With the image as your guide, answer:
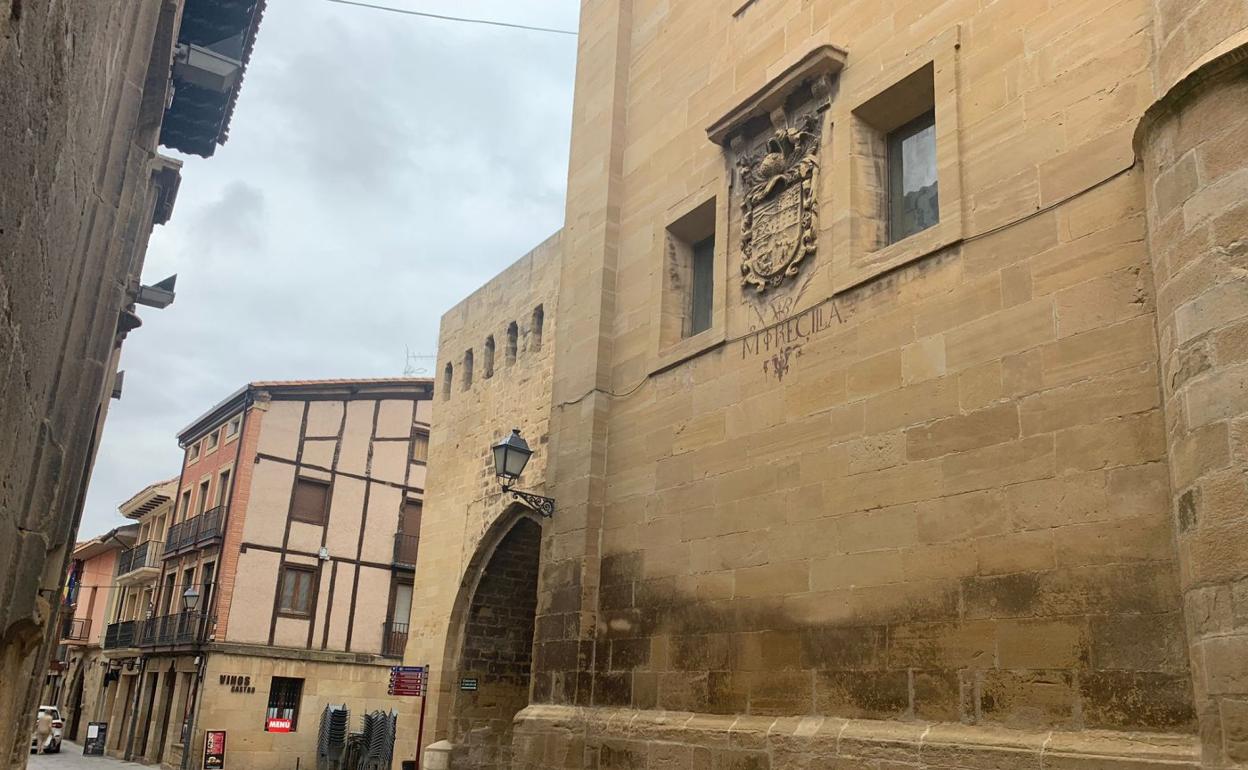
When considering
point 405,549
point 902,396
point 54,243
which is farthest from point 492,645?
point 54,243

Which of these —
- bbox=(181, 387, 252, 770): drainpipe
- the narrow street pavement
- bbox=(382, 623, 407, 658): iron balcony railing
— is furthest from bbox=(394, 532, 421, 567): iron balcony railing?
the narrow street pavement

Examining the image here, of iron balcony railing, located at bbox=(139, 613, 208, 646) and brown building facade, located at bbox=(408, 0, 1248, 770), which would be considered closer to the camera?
brown building facade, located at bbox=(408, 0, 1248, 770)

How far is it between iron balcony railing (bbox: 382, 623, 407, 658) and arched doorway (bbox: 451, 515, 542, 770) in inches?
417

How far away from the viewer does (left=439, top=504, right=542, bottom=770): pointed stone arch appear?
1398 cm

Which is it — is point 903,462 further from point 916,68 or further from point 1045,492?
point 916,68

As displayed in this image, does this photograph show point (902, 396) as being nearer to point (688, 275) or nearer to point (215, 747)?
point (688, 275)

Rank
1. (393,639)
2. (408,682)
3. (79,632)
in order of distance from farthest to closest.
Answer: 1. (79,632)
2. (393,639)
3. (408,682)

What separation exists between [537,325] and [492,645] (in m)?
4.66

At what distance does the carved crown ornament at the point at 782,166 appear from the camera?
6848 mm

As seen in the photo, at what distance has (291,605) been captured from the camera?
23562mm

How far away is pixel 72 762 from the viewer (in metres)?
22.6

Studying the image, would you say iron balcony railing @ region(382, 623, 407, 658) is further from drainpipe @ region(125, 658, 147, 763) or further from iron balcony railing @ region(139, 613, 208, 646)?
drainpipe @ region(125, 658, 147, 763)

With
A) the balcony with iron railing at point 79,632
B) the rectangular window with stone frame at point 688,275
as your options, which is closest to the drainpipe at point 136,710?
the balcony with iron railing at point 79,632

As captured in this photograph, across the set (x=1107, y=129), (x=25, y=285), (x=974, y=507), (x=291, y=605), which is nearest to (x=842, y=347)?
(x=974, y=507)
